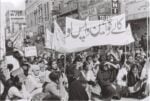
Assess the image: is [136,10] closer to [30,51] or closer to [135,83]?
[135,83]

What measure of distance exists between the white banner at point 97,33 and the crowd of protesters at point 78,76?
0.20ft

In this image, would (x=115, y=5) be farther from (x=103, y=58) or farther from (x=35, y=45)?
(x=35, y=45)

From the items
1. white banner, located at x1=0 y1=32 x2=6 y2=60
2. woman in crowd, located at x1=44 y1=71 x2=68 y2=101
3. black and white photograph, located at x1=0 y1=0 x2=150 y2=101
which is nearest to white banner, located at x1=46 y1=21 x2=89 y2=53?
black and white photograph, located at x1=0 y1=0 x2=150 y2=101

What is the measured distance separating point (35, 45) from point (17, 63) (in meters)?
0.15

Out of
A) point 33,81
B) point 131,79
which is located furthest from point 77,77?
point 131,79

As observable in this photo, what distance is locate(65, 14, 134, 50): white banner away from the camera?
2492 millimetres

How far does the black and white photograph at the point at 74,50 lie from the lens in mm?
2357

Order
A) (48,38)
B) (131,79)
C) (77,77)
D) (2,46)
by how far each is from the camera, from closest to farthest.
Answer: (2,46), (48,38), (77,77), (131,79)

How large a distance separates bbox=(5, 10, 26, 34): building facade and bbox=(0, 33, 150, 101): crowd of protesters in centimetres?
13

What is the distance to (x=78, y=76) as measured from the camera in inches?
100

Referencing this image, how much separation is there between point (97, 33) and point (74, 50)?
0.64 feet

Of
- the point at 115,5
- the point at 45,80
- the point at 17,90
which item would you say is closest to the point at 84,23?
Answer: the point at 115,5

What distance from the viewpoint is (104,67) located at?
2625mm

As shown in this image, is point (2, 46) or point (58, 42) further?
point (58, 42)
